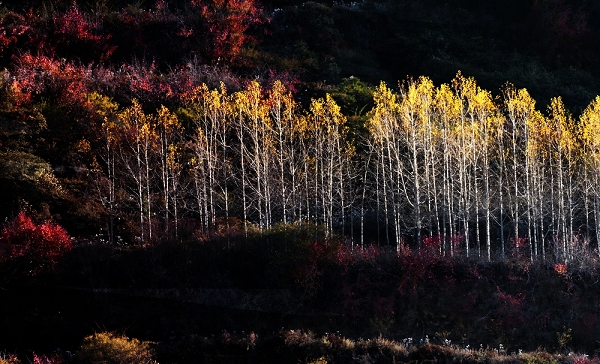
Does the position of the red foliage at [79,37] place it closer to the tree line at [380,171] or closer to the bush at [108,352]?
the tree line at [380,171]

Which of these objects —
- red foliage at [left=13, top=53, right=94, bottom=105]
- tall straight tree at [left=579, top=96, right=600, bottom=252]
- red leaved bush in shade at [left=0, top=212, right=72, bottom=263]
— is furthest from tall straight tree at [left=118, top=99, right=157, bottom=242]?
tall straight tree at [left=579, top=96, right=600, bottom=252]

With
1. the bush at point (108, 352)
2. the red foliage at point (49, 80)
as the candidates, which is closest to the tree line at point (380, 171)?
the red foliage at point (49, 80)

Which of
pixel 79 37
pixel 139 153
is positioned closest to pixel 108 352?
pixel 139 153

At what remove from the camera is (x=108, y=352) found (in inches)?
680

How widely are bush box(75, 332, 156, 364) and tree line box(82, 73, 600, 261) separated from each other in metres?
6.17

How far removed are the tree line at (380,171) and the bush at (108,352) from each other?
20.2 ft

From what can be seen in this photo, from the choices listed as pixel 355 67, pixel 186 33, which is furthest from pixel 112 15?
pixel 355 67

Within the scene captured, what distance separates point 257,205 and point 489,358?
11.3m

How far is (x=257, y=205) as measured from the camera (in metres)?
26.1

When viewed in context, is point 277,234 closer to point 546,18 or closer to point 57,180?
point 57,180

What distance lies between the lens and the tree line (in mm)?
23438

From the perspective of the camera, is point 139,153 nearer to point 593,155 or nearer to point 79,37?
point 79,37

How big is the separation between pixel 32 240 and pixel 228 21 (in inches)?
760

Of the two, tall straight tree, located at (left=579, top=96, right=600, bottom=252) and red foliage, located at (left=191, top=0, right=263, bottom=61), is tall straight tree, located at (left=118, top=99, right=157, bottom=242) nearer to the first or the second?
red foliage, located at (left=191, top=0, right=263, bottom=61)
